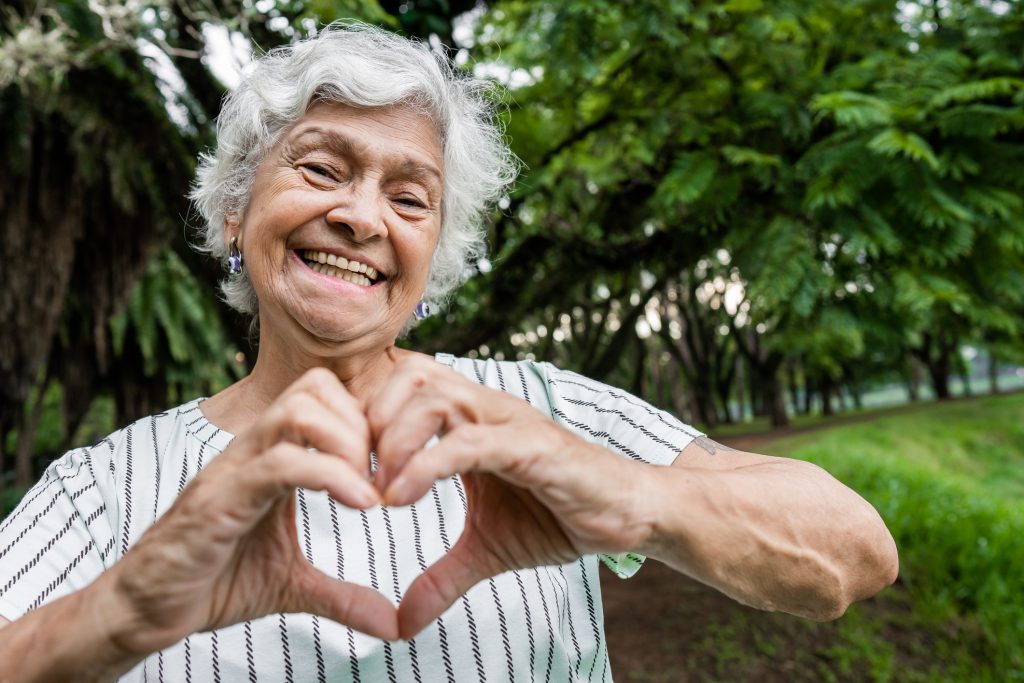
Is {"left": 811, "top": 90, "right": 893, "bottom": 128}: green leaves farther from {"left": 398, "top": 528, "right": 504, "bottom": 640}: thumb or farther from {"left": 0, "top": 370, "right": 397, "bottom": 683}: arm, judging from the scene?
{"left": 0, "top": 370, "right": 397, "bottom": 683}: arm

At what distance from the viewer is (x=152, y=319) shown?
8992 mm

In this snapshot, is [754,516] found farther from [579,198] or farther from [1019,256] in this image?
[579,198]

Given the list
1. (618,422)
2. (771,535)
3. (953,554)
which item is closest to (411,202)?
(618,422)

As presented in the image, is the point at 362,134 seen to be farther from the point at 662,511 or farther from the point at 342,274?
the point at 662,511

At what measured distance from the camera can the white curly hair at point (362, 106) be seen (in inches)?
57.6

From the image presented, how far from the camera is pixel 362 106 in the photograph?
4.80 feet

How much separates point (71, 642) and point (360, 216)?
0.89m

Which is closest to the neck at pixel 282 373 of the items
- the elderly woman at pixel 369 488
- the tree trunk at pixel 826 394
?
the elderly woman at pixel 369 488

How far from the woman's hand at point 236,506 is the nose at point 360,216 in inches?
25.7

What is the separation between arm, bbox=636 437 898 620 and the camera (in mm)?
1029

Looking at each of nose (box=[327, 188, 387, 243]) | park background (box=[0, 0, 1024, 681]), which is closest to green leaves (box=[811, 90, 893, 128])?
park background (box=[0, 0, 1024, 681])

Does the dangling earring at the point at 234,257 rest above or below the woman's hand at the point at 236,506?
below

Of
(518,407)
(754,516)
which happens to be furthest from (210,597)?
(754,516)

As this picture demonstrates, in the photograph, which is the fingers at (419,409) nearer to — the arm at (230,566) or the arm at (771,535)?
the arm at (230,566)
